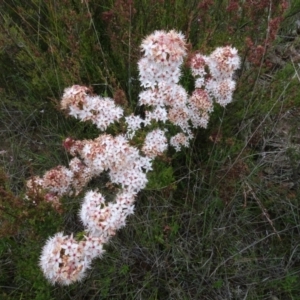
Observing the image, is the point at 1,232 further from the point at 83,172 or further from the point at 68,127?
the point at 68,127

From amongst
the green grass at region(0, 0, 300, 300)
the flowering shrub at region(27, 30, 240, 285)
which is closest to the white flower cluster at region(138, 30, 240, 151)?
the flowering shrub at region(27, 30, 240, 285)

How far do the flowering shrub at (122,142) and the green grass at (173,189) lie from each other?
0.14 meters

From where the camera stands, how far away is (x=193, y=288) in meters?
2.27

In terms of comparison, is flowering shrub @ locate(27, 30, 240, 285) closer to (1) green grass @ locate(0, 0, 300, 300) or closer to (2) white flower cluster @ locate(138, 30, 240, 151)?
(2) white flower cluster @ locate(138, 30, 240, 151)

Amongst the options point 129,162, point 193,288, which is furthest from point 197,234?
point 129,162

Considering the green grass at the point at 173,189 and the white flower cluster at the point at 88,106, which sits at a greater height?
the white flower cluster at the point at 88,106

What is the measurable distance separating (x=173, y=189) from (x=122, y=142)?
0.59 m

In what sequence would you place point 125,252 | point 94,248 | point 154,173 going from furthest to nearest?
1. point 125,252
2. point 154,173
3. point 94,248

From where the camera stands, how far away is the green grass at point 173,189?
2.22m

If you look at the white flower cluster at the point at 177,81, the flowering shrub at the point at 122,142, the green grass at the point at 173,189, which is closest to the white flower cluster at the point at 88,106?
the flowering shrub at the point at 122,142

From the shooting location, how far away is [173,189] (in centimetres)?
240

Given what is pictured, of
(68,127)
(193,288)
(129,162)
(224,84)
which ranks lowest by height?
(193,288)

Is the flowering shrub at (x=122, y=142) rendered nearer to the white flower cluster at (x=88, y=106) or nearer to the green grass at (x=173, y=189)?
the white flower cluster at (x=88, y=106)

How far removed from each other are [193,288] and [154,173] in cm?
69
